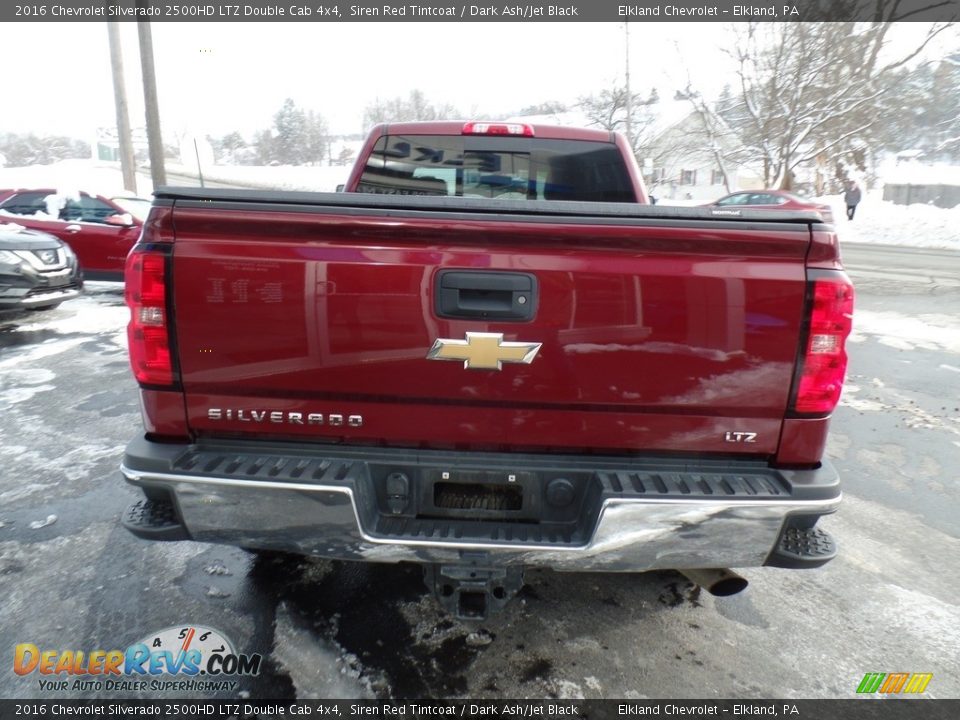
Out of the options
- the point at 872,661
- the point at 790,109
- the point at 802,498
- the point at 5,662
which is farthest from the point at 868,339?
the point at 790,109

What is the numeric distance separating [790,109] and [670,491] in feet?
98.5

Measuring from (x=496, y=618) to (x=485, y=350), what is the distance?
1387 millimetres

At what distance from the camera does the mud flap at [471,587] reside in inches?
87.4

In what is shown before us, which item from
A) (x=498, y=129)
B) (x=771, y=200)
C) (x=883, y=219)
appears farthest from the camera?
(x=883, y=219)

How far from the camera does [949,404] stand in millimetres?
5758

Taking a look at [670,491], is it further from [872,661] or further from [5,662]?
[5,662]

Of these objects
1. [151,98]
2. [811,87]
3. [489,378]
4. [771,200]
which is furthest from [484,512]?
[811,87]

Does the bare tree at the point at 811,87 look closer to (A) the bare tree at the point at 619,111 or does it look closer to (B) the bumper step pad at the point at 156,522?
(A) the bare tree at the point at 619,111

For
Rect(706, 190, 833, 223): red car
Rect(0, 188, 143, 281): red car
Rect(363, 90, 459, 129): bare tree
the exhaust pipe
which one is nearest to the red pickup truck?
the exhaust pipe

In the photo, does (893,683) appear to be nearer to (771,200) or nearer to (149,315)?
(149,315)

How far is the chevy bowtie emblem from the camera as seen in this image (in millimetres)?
2059

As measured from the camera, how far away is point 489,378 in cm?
210

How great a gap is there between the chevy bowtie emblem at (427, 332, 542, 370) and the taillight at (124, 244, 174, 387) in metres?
0.92

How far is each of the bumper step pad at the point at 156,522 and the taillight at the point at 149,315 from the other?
46 cm
